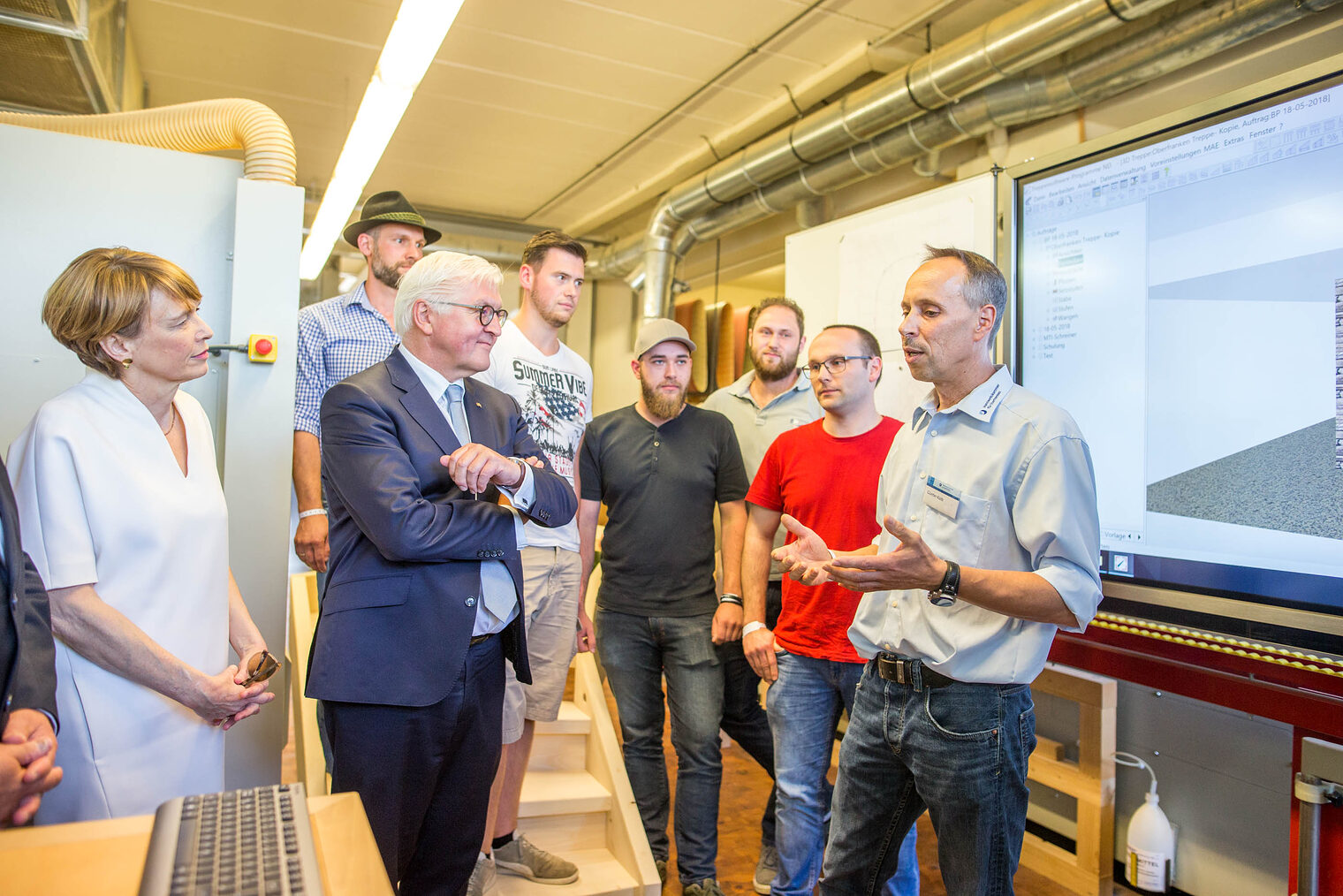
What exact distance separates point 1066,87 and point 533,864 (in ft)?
11.8

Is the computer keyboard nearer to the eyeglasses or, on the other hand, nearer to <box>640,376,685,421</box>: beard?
the eyeglasses

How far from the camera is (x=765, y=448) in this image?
301 centimetres

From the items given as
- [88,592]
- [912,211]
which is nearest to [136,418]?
[88,592]

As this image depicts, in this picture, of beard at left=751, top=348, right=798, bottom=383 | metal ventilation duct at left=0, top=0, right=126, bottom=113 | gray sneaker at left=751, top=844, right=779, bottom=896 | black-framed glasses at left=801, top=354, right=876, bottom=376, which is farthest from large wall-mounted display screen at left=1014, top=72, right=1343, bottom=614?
metal ventilation duct at left=0, top=0, right=126, bottom=113

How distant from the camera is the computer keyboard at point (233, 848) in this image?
2.38 ft

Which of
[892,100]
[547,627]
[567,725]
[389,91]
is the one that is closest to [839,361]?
[547,627]

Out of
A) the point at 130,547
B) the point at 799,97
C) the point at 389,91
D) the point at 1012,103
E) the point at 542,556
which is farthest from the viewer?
the point at 799,97

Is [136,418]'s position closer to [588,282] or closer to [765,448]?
[765,448]

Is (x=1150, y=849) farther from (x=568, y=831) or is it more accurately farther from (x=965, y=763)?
(x=568, y=831)

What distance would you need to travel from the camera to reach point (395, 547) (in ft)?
4.98

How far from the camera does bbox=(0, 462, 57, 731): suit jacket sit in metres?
1.01

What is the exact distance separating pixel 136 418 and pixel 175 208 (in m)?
1.32

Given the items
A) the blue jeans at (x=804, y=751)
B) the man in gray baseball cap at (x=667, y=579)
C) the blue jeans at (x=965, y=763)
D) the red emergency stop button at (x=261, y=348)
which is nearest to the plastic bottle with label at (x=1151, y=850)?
the blue jeans at (x=804, y=751)

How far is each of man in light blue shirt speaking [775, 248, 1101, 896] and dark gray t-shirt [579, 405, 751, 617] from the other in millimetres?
903
